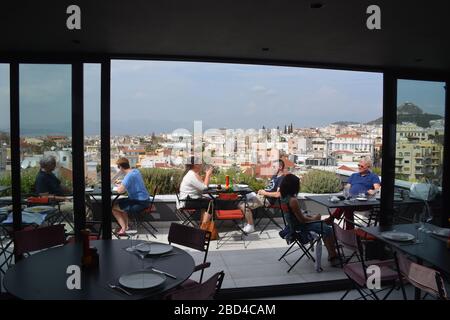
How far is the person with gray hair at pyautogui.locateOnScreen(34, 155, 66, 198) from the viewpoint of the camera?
317 centimetres

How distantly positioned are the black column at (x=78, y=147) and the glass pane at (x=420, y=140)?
130 inches

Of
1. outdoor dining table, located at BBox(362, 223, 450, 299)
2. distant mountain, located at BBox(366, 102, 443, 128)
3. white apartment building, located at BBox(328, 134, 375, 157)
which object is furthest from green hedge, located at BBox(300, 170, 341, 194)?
outdoor dining table, located at BBox(362, 223, 450, 299)

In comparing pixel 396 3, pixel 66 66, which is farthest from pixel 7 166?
pixel 396 3

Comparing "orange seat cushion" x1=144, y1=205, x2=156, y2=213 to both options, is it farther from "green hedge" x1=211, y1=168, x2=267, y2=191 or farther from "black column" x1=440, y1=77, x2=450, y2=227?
"black column" x1=440, y1=77, x2=450, y2=227

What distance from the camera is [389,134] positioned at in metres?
3.68

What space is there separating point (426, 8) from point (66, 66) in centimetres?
288

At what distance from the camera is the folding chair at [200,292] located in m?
1.62

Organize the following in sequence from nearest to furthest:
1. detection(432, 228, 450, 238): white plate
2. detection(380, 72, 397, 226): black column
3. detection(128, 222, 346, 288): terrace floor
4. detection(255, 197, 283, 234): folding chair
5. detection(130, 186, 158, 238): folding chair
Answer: detection(432, 228, 450, 238): white plate → detection(128, 222, 346, 288): terrace floor → detection(380, 72, 397, 226): black column → detection(130, 186, 158, 238): folding chair → detection(255, 197, 283, 234): folding chair

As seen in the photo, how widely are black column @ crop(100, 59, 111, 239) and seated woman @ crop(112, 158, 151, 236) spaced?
60.2 inches

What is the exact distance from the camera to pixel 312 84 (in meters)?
5.90

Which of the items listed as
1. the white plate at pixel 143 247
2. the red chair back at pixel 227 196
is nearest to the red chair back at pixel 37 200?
the white plate at pixel 143 247

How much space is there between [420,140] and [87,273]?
12.4ft
